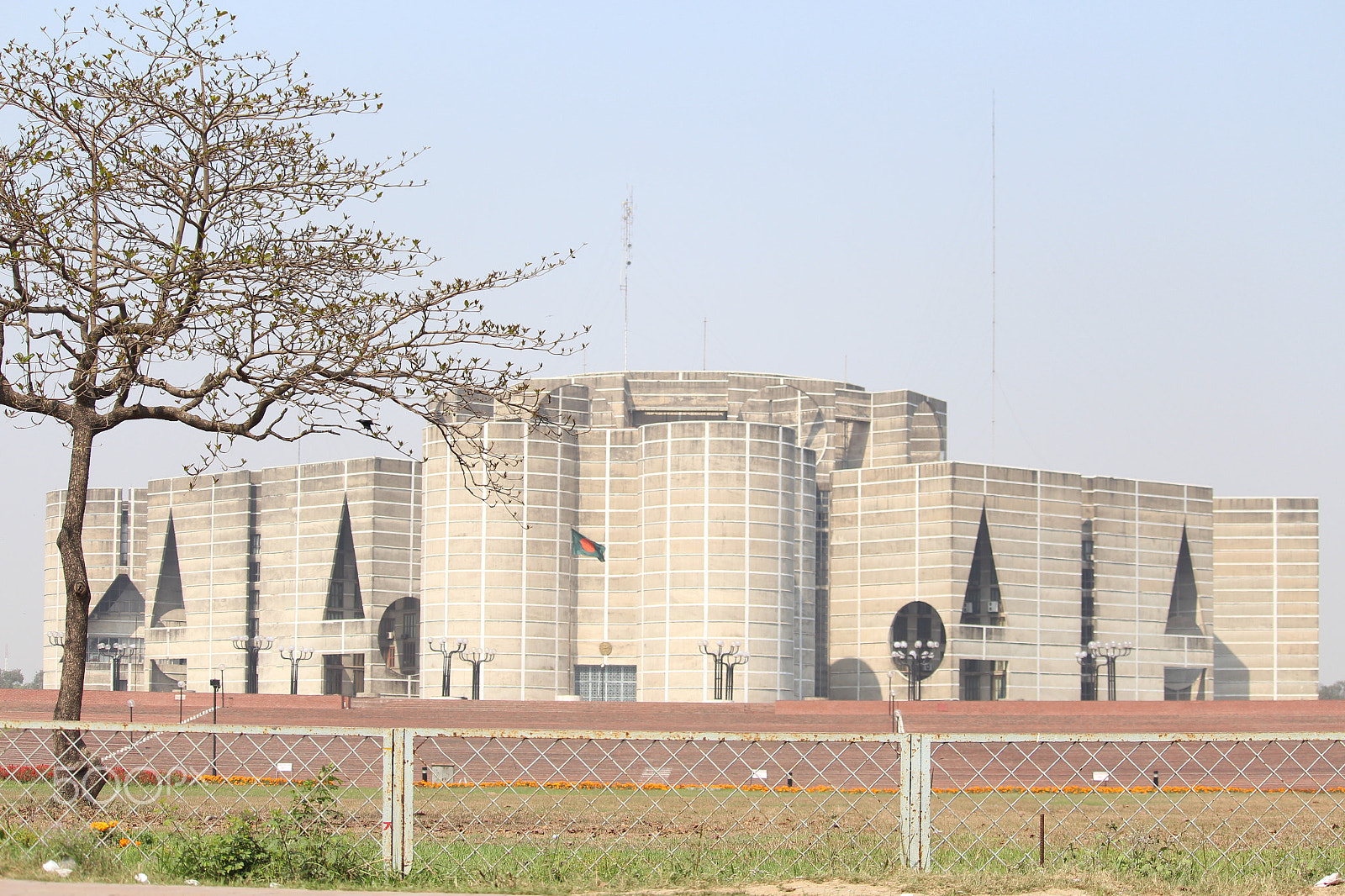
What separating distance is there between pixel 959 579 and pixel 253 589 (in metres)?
41.6

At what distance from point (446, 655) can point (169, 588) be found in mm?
30311

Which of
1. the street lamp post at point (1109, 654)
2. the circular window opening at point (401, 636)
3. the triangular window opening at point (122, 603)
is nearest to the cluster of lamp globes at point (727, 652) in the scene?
the street lamp post at point (1109, 654)

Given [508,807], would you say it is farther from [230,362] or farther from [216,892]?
[216,892]

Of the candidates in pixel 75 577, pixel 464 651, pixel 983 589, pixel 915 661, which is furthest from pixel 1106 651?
pixel 75 577

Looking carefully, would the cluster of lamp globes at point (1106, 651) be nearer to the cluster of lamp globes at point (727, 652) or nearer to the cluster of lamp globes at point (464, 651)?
the cluster of lamp globes at point (727, 652)

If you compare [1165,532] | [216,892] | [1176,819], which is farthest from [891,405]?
[216,892]

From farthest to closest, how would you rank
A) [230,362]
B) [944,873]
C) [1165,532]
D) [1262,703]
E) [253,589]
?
[253,589]
[1165,532]
[1262,703]
[230,362]
[944,873]

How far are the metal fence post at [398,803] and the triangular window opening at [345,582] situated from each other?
7724cm

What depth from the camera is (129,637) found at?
101 m

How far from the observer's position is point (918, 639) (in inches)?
3174

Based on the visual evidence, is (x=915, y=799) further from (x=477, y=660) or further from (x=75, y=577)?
(x=477, y=660)

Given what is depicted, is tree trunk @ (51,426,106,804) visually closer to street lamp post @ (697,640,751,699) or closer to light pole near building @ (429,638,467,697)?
street lamp post @ (697,640,751,699)

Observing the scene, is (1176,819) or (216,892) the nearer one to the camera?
(216,892)

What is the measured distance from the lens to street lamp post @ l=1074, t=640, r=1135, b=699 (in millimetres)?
75438
